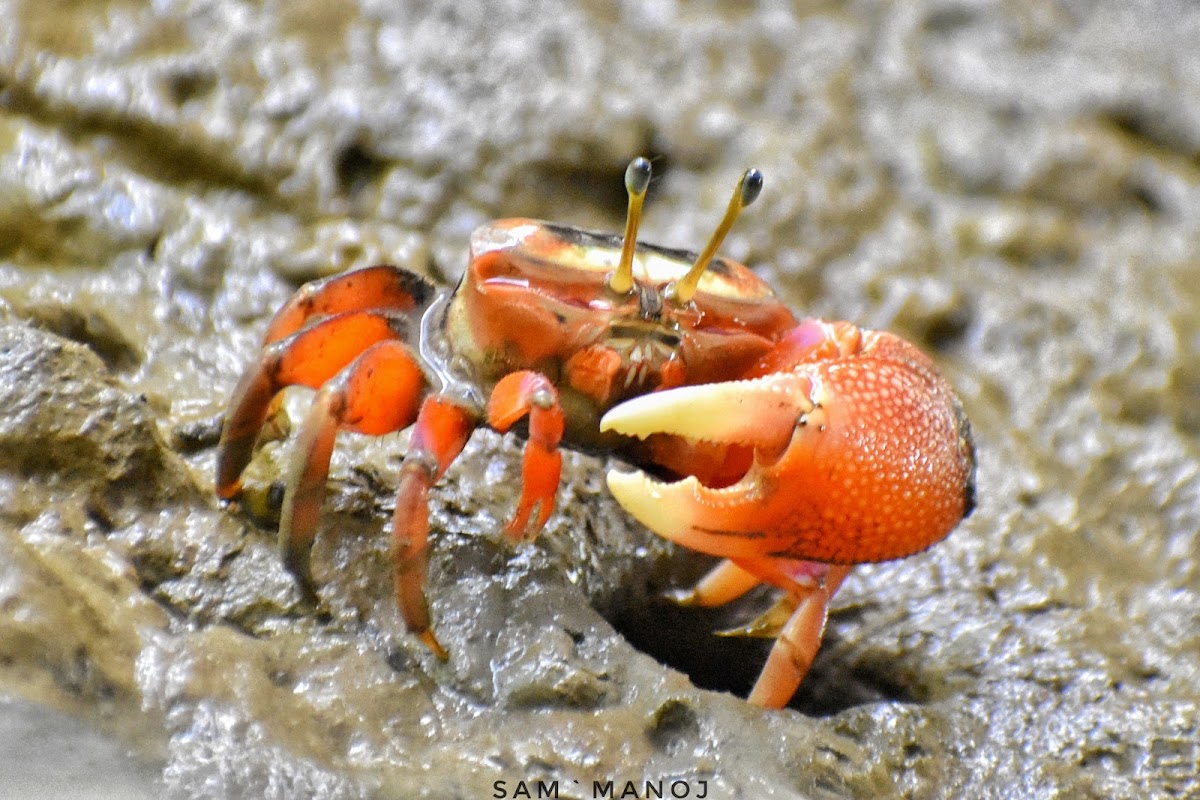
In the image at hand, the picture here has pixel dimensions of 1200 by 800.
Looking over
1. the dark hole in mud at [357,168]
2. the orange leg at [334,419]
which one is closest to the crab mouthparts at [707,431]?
the orange leg at [334,419]

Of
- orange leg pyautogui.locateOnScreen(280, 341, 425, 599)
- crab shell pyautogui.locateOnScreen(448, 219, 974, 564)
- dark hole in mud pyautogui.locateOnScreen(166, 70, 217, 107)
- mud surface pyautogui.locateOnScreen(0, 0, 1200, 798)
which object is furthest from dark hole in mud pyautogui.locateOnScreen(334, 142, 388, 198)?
orange leg pyautogui.locateOnScreen(280, 341, 425, 599)

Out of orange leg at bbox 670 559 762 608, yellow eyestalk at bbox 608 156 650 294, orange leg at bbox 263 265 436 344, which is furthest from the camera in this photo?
orange leg at bbox 670 559 762 608

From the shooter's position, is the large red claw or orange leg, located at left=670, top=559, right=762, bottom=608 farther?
orange leg, located at left=670, top=559, right=762, bottom=608

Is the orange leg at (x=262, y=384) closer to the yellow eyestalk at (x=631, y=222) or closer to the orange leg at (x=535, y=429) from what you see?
the orange leg at (x=535, y=429)

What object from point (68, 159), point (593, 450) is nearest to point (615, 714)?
point (593, 450)

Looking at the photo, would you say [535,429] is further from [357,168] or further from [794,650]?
[357,168]

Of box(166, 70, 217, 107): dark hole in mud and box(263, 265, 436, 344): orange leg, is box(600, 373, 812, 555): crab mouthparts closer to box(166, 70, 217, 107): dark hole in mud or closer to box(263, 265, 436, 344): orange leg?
box(263, 265, 436, 344): orange leg

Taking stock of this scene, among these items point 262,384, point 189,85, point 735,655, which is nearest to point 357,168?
point 189,85
